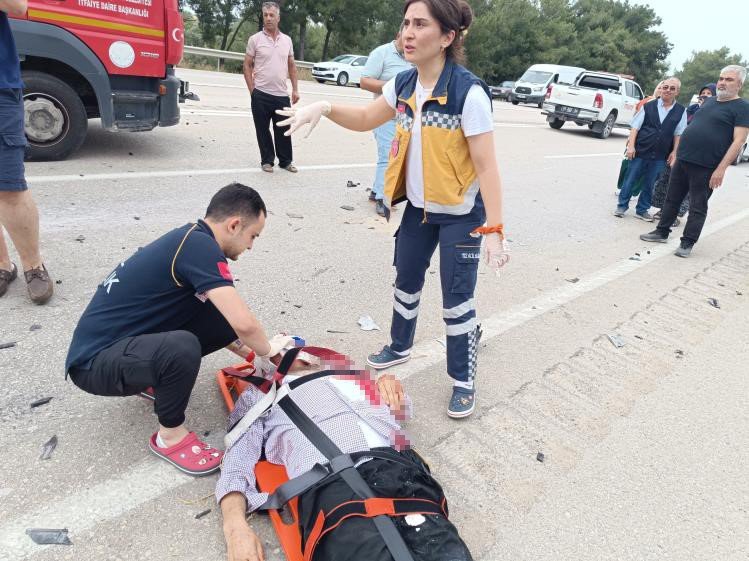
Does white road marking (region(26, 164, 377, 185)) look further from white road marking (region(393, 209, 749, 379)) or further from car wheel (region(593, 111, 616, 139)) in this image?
car wheel (region(593, 111, 616, 139))

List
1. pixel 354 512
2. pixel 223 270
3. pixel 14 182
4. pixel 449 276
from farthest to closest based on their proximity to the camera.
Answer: pixel 14 182, pixel 449 276, pixel 223 270, pixel 354 512

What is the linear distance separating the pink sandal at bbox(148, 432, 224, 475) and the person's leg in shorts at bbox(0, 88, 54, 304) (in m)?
1.69

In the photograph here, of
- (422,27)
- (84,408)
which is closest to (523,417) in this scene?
(422,27)

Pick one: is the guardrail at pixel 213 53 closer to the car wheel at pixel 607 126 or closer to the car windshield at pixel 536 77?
the car windshield at pixel 536 77

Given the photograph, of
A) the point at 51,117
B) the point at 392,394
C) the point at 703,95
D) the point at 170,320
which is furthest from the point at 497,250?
the point at 703,95

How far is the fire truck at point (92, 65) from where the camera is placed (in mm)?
5621

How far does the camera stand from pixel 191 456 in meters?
2.37

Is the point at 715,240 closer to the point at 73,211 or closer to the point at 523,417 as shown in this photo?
the point at 523,417

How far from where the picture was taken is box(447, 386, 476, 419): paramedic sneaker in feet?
9.55

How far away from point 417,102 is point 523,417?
174cm

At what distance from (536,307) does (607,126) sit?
1554 centimetres

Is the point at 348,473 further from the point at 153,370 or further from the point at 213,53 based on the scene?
the point at 213,53

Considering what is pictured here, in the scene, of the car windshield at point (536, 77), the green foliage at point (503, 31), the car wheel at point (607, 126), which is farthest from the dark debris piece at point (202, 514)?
the green foliage at point (503, 31)

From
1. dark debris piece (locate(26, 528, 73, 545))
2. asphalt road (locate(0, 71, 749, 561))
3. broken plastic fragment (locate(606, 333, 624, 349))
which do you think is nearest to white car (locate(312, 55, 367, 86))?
asphalt road (locate(0, 71, 749, 561))
